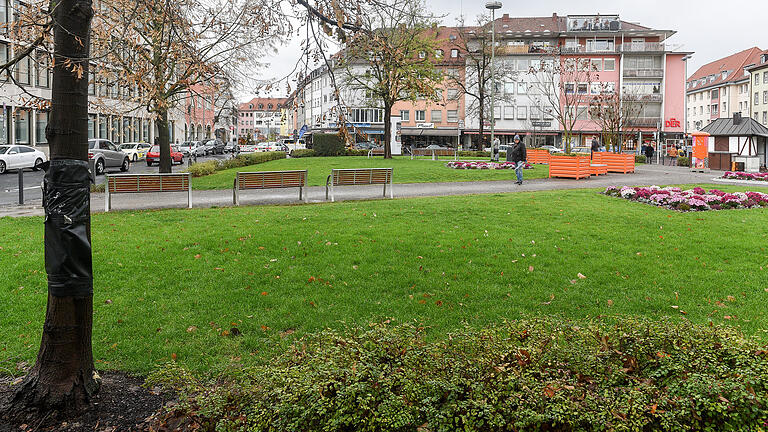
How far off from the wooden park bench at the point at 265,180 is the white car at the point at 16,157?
20.0 metres

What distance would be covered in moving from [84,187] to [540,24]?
8295 cm

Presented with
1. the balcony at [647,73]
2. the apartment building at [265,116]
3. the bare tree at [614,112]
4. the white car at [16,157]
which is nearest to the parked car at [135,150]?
the apartment building at [265,116]

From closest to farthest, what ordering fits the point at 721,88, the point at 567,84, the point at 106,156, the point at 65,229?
the point at 65,229 → the point at 106,156 → the point at 567,84 → the point at 721,88

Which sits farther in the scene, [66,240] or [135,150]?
[135,150]

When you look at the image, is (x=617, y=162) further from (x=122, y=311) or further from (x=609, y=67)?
(x=609, y=67)

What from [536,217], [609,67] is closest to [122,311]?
[536,217]

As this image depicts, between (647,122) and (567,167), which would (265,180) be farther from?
(647,122)

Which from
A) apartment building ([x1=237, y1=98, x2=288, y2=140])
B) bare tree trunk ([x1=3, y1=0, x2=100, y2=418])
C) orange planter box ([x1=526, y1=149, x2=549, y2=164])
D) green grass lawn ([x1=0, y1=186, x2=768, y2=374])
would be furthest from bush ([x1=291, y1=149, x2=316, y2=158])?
bare tree trunk ([x1=3, y1=0, x2=100, y2=418])

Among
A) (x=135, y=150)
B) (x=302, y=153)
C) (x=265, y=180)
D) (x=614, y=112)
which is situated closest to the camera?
(x=265, y=180)

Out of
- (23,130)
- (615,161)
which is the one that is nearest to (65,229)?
(615,161)

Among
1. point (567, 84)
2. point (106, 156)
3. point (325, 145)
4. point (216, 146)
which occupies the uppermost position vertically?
point (567, 84)

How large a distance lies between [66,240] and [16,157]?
3164 cm

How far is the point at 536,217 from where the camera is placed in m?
11.8

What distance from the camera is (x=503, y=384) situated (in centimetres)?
357
